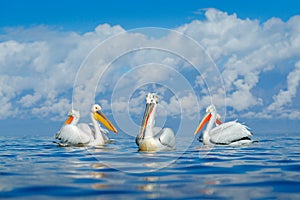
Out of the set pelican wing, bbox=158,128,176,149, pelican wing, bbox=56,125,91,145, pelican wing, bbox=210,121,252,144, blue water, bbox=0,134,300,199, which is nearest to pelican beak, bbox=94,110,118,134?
pelican wing, bbox=56,125,91,145

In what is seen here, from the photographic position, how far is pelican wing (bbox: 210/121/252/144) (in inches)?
771

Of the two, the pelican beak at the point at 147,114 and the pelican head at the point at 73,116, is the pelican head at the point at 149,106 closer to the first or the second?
the pelican beak at the point at 147,114

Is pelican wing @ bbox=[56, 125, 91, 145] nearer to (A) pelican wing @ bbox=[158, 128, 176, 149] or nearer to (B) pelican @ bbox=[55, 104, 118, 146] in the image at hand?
(B) pelican @ bbox=[55, 104, 118, 146]

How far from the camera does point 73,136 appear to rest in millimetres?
18234

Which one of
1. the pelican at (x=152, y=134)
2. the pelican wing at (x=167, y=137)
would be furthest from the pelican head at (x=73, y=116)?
the pelican wing at (x=167, y=137)

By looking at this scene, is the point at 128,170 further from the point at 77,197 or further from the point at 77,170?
the point at 77,197

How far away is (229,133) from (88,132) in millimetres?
6096

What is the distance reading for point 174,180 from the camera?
850 centimetres

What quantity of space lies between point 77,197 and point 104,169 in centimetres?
314

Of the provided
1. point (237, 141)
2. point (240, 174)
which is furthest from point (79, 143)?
point (240, 174)

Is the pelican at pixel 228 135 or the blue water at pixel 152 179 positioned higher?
the pelican at pixel 228 135

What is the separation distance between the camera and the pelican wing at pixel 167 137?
14.4 meters

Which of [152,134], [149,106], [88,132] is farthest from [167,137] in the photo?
[88,132]

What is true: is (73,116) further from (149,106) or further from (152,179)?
(152,179)
